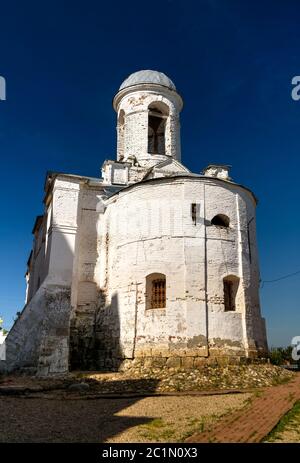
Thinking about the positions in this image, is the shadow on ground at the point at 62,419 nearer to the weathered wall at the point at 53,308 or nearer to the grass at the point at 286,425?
the grass at the point at 286,425

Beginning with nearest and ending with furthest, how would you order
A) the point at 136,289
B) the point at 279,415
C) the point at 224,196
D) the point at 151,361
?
1. the point at 279,415
2. the point at 151,361
3. the point at 136,289
4. the point at 224,196

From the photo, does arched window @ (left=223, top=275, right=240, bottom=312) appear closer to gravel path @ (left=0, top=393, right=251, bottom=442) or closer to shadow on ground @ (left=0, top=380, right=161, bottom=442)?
gravel path @ (left=0, top=393, right=251, bottom=442)

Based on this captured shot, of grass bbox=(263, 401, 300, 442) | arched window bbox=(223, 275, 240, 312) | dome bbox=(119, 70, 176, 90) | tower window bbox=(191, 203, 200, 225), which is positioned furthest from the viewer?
dome bbox=(119, 70, 176, 90)

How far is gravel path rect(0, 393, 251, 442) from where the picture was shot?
239 inches

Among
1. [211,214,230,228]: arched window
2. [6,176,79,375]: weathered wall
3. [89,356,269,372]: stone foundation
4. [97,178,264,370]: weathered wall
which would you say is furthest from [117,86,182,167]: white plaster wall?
[89,356,269,372]: stone foundation

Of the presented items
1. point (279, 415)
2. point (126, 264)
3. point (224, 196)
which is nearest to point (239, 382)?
point (279, 415)

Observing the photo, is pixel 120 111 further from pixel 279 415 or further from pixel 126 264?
pixel 279 415

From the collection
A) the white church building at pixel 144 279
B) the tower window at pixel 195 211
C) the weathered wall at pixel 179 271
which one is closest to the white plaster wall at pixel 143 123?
the white church building at pixel 144 279

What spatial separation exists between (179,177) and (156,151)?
6.31 metres

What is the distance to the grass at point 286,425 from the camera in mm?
6214

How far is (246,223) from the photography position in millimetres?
15594

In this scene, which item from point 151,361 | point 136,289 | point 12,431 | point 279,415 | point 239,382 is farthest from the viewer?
point 136,289

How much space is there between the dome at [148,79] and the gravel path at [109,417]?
15.8 meters

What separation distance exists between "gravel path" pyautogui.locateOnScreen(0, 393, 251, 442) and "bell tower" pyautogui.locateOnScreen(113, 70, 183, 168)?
12.2m
